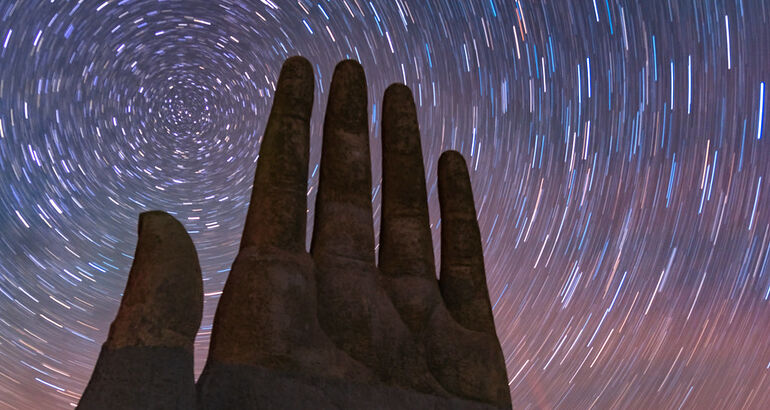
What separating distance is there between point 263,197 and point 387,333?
3.08m

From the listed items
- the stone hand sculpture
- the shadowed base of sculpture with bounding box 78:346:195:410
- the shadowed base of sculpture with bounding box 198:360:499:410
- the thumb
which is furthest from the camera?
the shadowed base of sculpture with bounding box 198:360:499:410

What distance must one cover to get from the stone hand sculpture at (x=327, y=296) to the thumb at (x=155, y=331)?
2 cm

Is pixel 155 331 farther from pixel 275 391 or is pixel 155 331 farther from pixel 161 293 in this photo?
pixel 275 391

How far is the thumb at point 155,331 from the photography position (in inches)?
373

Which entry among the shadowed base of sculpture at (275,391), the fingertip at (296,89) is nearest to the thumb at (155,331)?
the shadowed base of sculpture at (275,391)

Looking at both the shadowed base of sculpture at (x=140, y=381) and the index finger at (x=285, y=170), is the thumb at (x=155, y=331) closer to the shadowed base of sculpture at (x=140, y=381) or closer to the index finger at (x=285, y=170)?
the shadowed base of sculpture at (x=140, y=381)

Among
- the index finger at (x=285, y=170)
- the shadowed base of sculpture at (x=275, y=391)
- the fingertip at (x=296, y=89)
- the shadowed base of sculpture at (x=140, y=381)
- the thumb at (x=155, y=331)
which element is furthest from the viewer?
the fingertip at (x=296, y=89)

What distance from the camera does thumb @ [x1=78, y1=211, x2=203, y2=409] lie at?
947 cm

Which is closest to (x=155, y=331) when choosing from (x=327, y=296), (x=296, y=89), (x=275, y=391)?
(x=275, y=391)

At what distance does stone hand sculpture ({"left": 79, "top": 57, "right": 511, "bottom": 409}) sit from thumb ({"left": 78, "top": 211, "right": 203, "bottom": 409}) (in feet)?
0.06

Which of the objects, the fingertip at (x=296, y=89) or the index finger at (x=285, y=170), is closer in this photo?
the index finger at (x=285, y=170)

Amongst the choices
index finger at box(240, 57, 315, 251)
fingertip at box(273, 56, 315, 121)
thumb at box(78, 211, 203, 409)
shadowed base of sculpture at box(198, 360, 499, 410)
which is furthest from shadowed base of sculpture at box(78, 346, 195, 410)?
fingertip at box(273, 56, 315, 121)

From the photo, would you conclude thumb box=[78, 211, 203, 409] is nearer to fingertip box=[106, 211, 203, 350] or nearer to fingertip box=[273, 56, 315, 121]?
fingertip box=[106, 211, 203, 350]

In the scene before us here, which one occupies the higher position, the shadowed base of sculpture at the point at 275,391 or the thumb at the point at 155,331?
the thumb at the point at 155,331
